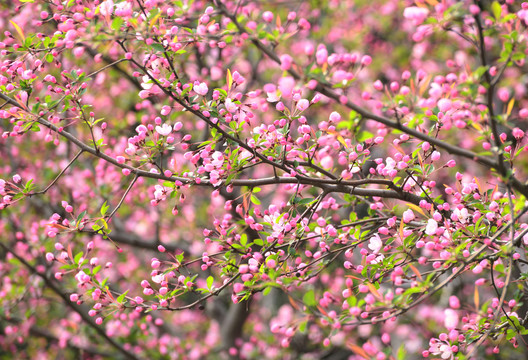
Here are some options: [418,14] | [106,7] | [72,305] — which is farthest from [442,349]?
[72,305]

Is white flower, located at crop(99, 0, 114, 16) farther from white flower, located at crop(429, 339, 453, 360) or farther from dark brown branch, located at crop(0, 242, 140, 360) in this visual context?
dark brown branch, located at crop(0, 242, 140, 360)

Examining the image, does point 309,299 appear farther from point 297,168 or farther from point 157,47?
point 157,47

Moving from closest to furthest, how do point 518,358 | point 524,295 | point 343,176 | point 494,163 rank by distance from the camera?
point 494,163
point 343,176
point 524,295
point 518,358

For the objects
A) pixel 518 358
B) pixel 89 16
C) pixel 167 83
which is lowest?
pixel 518 358

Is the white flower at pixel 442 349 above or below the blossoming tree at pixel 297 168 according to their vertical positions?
below

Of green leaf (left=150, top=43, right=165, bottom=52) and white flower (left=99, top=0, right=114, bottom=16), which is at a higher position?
white flower (left=99, top=0, right=114, bottom=16)

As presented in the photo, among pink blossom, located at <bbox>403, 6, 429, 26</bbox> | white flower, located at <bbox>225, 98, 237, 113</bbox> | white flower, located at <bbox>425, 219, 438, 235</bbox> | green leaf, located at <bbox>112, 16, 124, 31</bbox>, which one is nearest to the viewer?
pink blossom, located at <bbox>403, 6, 429, 26</bbox>

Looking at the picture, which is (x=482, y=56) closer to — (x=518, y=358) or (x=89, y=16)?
(x=89, y=16)

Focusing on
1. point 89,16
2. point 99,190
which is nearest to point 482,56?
point 89,16

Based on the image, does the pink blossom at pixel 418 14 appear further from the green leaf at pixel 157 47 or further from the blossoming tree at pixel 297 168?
the green leaf at pixel 157 47

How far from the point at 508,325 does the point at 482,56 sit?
142 centimetres

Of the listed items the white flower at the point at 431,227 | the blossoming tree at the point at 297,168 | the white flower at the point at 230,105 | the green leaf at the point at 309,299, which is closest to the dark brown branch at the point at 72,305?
the blossoming tree at the point at 297,168

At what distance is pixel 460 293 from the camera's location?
225 inches

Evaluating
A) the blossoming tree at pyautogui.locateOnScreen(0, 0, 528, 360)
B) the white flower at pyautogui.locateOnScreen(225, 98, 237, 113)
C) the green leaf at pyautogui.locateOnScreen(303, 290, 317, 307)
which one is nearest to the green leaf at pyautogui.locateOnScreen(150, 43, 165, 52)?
the blossoming tree at pyautogui.locateOnScreen(0, 0, 528, 360)
